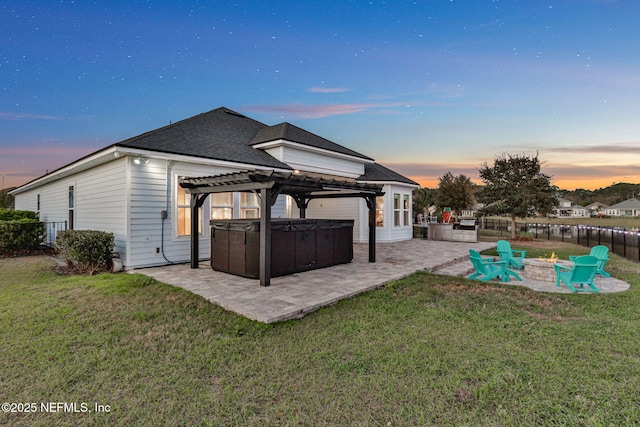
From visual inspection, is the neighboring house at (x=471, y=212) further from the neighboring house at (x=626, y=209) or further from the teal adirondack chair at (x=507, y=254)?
the neighboring house at (x=626, y=209)

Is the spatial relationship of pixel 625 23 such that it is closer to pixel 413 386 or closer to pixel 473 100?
pixel 473 100

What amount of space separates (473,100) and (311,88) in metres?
6.85

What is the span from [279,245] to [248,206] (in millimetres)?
3777

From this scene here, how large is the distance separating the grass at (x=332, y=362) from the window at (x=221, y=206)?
4.35 m

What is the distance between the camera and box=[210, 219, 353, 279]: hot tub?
6.19 metres

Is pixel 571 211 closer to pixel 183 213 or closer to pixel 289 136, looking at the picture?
pixel 289 136

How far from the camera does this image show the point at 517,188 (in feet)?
51.9

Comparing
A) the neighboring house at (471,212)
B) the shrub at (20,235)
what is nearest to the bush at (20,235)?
the shrub at (20,235)

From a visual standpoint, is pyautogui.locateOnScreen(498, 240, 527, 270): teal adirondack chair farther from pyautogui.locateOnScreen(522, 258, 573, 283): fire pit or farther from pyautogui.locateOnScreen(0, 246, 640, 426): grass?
pyautogui.locateOnScreen(0, 246, 640, 426): grass

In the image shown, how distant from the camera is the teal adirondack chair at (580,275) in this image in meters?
5.61

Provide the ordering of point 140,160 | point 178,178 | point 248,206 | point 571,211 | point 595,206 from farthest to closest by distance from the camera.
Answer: point 595,206 → point 571,211 → point 248,206 → point 178,178 → point 140,160

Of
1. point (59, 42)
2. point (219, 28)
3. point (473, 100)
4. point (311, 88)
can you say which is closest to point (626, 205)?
point (473, 100)

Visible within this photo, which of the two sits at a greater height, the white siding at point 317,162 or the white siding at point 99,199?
the white siding at point 317,162

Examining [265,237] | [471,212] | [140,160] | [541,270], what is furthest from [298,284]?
[471,212]
